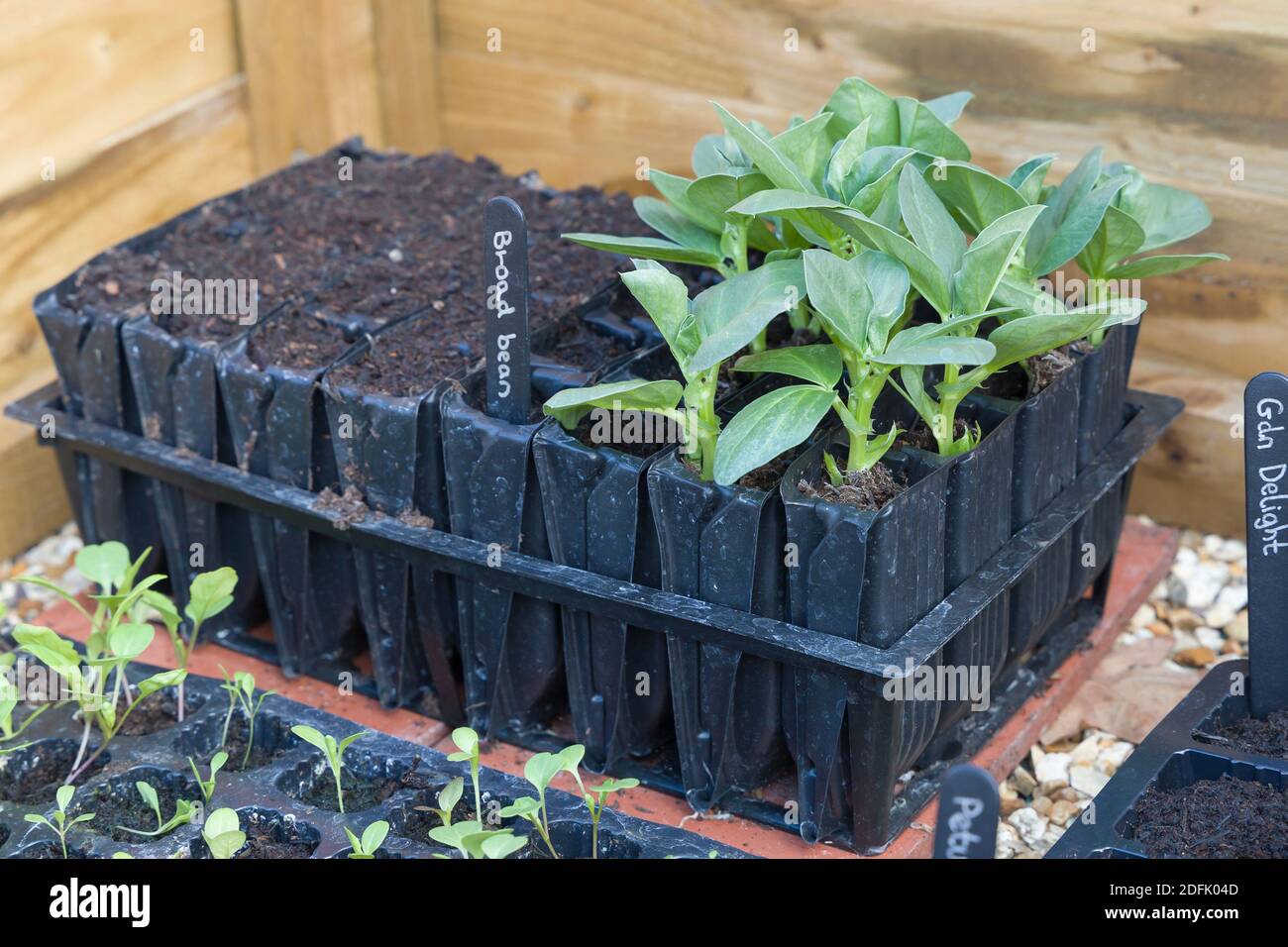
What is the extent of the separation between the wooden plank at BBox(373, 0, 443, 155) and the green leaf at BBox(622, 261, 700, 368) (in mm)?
1154

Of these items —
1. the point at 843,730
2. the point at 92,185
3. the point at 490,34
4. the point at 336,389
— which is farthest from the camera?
the point at 490,34

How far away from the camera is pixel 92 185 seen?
2.18 m

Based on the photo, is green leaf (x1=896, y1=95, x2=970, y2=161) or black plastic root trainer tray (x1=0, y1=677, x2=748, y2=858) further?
green leaf (x1=896, y1=95, x2=970, y2=161)

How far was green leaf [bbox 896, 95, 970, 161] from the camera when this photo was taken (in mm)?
1608

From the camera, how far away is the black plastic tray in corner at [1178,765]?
4.28ft

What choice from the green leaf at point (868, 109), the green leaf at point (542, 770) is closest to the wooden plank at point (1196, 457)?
the green leaf at point (868, 109)

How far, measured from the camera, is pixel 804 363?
144 cm

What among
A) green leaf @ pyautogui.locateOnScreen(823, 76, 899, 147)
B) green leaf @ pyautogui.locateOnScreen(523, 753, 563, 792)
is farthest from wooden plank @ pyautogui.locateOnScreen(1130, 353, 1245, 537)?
green leaf @ pyautogui.locateOnScreen(523, 753, 563, 792)

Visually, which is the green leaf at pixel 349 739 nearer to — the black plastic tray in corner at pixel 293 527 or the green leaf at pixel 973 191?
the black plastic tray in corner at pixel 293 527

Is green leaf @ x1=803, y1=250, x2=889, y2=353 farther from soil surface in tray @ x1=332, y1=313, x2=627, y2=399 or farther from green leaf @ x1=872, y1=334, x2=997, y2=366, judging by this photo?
soil surface in tray @ x1=332, y1=313, x2=627, y2=399
